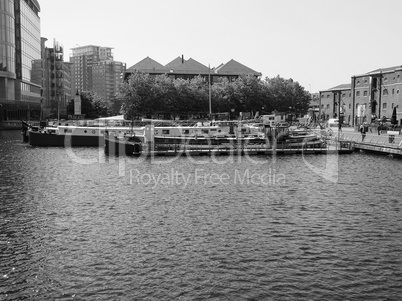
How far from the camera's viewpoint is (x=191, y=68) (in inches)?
6590

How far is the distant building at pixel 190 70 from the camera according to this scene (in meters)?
160

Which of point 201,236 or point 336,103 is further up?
point 336,103

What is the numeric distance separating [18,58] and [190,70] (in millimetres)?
64134

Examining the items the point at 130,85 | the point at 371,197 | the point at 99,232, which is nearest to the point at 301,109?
the point at 130,85

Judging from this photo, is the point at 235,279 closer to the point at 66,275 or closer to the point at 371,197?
the point at 66,275

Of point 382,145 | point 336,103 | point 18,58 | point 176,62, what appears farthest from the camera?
point 176,62

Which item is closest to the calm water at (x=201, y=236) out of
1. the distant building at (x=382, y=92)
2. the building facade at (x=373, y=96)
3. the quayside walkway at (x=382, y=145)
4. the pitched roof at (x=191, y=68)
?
the quayside walkway at (x=382, y=145)

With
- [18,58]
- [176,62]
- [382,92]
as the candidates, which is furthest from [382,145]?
[176,62]

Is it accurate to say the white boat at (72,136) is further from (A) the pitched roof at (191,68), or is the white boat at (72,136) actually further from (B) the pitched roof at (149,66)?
(A) the pitched roof at (191,68)

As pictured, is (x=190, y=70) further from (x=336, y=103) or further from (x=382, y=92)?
(x=382, y=92)

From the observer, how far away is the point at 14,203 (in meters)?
32.5

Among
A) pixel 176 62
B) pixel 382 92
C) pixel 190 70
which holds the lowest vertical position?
pixel 382 92

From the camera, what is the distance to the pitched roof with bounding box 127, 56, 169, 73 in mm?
158750

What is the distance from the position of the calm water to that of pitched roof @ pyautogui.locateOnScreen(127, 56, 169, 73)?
116540mm
